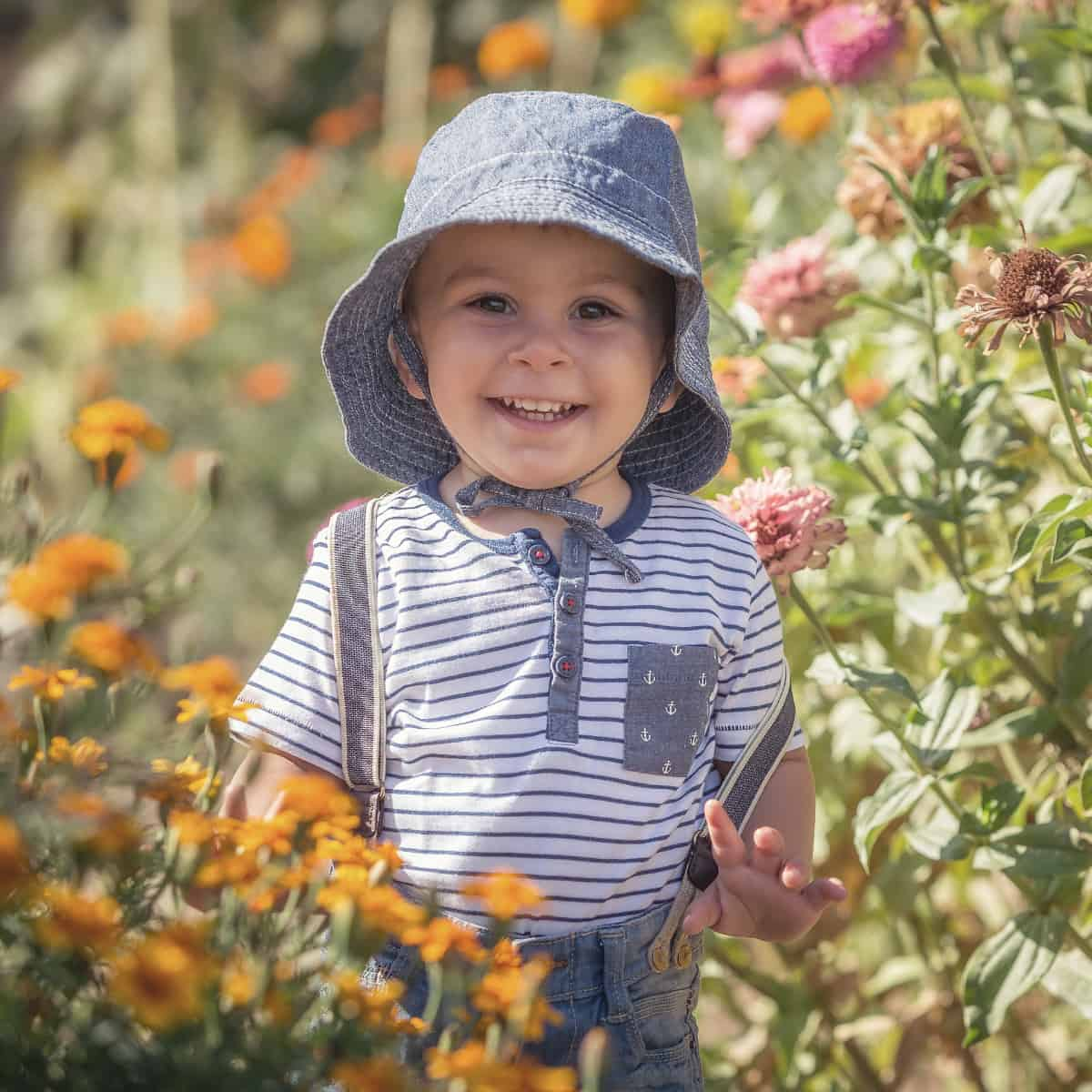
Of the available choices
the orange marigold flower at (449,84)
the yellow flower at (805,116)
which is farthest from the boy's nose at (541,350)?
the orange marigold flower at (449,84)

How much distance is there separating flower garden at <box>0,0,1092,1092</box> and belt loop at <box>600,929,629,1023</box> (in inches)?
3.0

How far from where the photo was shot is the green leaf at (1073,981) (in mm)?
1564

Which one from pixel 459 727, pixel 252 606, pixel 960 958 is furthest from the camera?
pixel 252 606

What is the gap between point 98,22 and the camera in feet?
24.0

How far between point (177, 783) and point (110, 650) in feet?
0.60

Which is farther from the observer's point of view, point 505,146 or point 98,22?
point 98,22

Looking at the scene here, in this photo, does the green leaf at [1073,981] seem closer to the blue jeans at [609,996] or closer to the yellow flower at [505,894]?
the blue jeans at [609,996]

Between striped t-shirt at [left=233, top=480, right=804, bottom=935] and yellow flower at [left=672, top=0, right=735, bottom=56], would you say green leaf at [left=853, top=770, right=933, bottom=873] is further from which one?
yellow flower at [left=672, top=0, right=735, bottom=56]

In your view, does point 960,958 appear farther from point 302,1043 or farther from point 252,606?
point 252,606

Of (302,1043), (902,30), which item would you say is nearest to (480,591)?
(302,1043)

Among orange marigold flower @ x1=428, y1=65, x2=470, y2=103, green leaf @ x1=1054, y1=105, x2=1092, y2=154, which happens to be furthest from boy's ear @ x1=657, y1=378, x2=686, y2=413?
orange marigold flower @ x1=428, y1=65, x2=470, y2=103

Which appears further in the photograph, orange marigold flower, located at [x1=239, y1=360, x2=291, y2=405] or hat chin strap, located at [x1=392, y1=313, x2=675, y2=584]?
orange marigold flower, located at [x1=239, y1=360, x2=291, y2=405]

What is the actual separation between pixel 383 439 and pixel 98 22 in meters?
6.63

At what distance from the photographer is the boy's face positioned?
1.30 m
